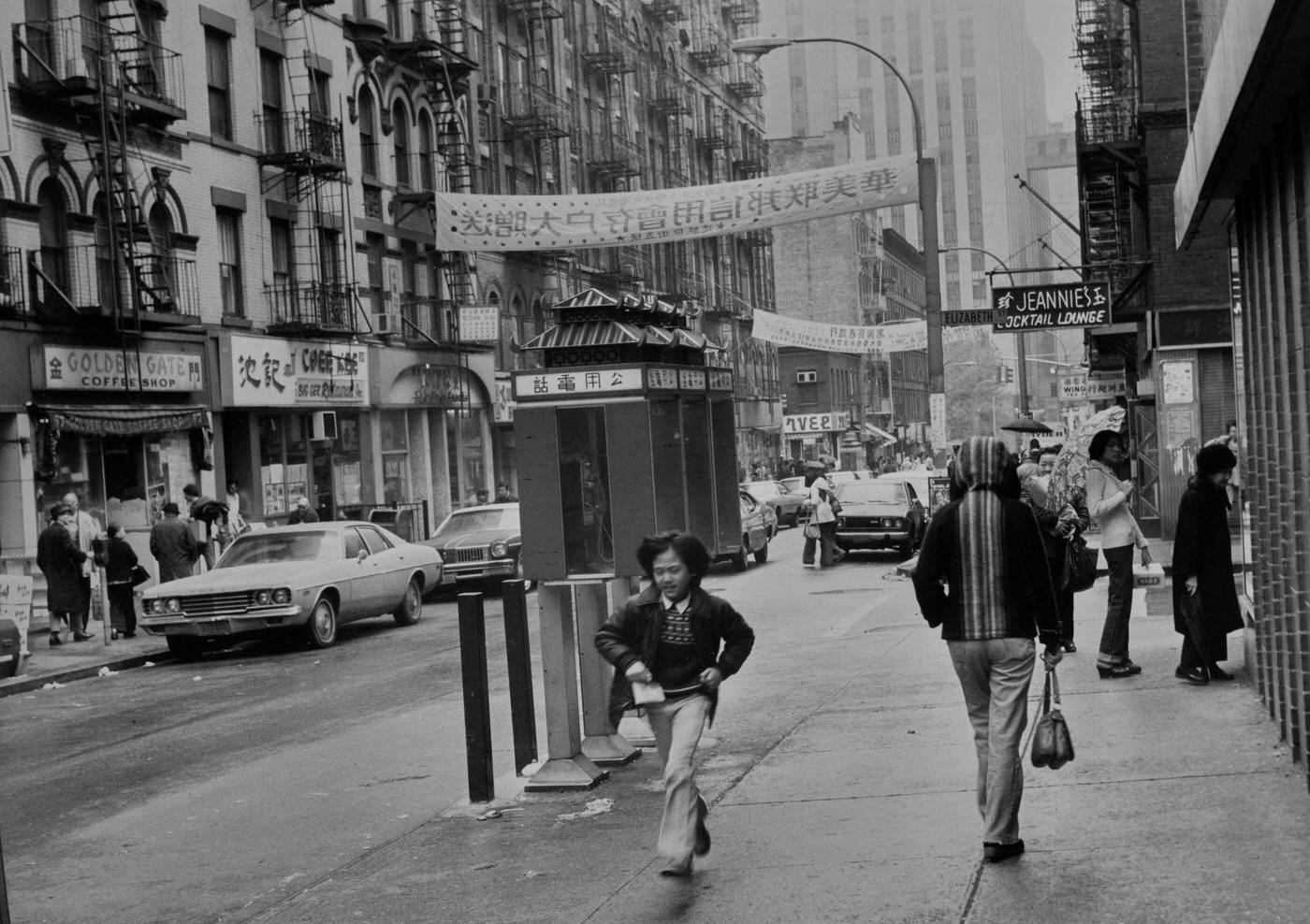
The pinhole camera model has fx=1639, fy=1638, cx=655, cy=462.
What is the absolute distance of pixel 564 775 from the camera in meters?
9.16

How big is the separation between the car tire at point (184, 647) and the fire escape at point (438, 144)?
18.7m

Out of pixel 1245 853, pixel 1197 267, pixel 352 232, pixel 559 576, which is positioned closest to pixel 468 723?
pixel 559 576

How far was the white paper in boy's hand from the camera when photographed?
23.0ft

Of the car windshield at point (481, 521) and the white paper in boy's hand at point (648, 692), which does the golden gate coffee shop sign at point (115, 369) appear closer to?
the car windshield at point (481, 521)

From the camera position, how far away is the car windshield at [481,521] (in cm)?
2565

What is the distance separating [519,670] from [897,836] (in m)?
2.73

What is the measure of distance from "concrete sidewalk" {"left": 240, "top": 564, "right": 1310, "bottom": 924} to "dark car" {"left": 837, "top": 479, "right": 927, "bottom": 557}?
17.4m

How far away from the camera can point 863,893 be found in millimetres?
6504

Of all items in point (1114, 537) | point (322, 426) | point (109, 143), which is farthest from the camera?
point (322, 426)

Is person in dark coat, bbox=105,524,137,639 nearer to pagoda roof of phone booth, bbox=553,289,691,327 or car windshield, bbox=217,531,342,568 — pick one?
car windshield, bbox=217,531,342,568

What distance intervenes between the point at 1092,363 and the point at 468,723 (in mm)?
45171

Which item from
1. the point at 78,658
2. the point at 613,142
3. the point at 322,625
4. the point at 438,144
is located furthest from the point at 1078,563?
the point at 613,142

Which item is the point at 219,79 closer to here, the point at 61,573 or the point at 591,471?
the point at 61,573

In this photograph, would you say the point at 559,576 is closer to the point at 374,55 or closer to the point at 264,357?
the point at 264,357
